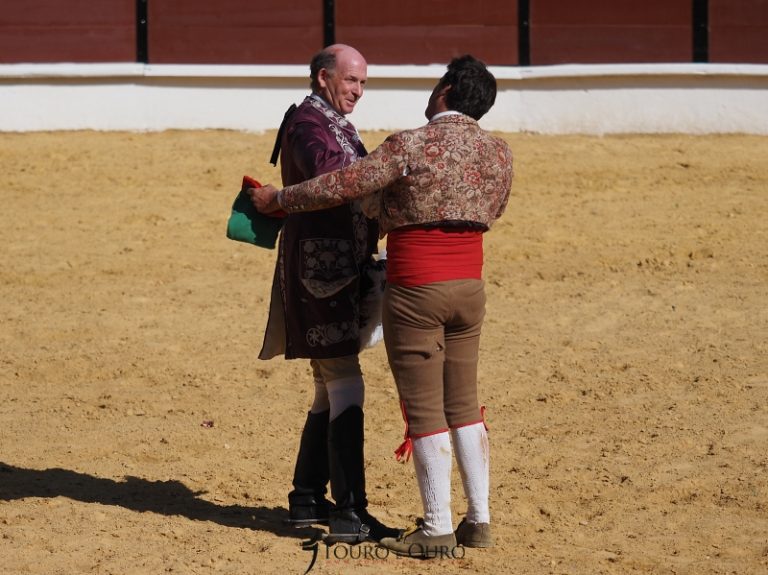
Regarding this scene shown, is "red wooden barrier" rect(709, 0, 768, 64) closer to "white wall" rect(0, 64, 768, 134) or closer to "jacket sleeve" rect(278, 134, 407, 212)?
"white wall" rect(0, 64, 768, 134)

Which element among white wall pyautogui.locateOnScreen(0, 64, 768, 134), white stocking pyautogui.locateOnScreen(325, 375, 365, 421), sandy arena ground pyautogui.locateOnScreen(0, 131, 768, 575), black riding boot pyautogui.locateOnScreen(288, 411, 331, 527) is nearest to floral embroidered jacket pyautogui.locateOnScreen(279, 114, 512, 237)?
white stocking pyautogui.locateOnScreen(325, 375, 365, 421)

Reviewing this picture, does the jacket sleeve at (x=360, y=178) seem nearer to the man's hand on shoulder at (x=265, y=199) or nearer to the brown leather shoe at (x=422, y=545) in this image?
the man's hand on shoulder at (x=265, y=199)

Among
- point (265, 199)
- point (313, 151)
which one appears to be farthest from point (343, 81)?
point (265, 199)

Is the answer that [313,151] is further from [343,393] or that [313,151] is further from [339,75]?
[343,393]

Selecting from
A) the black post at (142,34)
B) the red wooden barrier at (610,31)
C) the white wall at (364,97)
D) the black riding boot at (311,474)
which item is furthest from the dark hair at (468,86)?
the black post at (142,34)

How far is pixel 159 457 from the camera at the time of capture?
5.50 metres

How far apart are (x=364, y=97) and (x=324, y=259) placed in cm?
718

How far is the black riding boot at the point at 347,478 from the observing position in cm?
431

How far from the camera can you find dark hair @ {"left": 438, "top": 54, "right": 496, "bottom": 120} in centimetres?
391

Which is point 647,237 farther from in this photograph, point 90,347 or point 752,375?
point 90,347

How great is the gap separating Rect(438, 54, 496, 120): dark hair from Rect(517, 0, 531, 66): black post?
25.5 feet

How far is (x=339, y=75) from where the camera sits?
13.7ft

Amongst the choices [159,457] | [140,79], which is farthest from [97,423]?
[140,79]

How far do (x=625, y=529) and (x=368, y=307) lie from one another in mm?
1229
